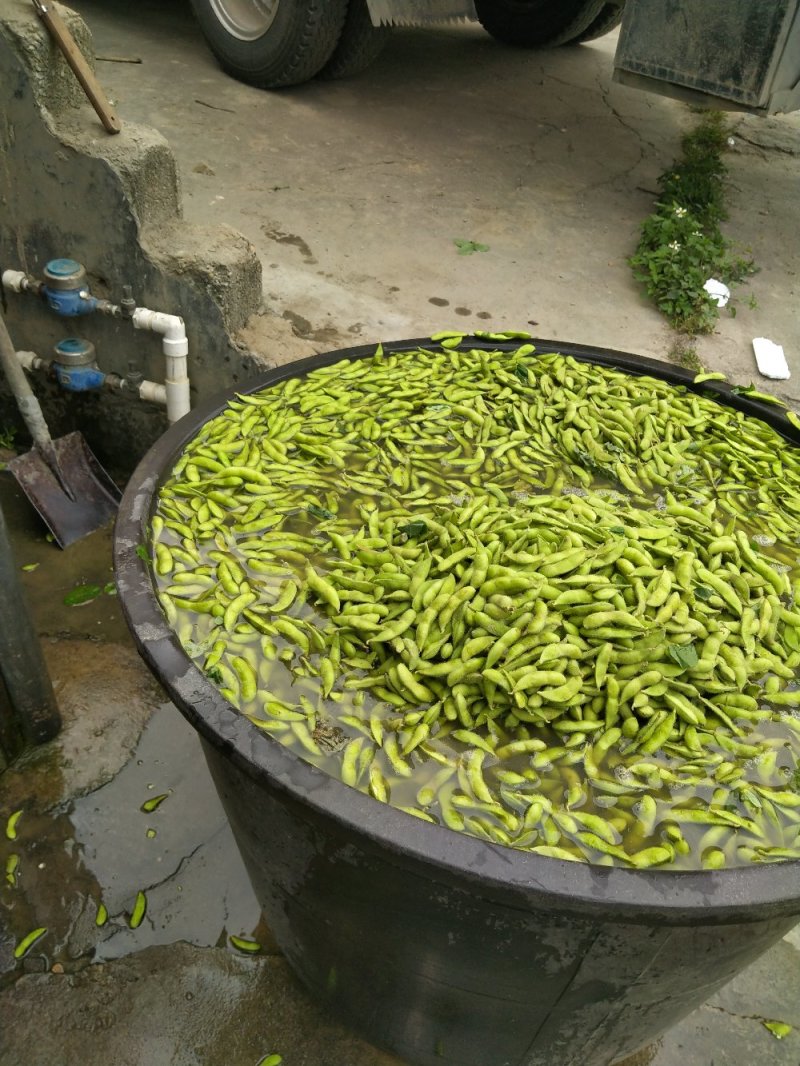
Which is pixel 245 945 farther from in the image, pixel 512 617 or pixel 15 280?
pixel 15 280

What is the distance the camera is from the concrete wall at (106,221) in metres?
3.73

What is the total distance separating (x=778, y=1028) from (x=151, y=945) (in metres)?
1.98

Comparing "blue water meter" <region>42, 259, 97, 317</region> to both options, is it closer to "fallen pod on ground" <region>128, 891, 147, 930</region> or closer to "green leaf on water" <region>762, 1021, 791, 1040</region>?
"fallen pod on ground" <region>128, 891, 147, 930</region>

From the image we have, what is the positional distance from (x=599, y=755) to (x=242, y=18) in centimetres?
716

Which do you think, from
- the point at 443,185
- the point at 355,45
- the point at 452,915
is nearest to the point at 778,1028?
the point at 452,915

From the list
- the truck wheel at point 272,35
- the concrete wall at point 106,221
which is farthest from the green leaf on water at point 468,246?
the truck wheel at point 272,35

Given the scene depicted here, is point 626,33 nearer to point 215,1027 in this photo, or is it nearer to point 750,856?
point 750,856

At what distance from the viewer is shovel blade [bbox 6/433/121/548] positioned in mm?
4258

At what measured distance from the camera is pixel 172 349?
3.90 meters

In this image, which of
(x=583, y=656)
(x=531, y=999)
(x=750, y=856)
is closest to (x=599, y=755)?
(x=583, y=656)

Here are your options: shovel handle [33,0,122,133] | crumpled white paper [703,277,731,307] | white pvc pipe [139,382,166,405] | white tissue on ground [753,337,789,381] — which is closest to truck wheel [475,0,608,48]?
crumpled white paper [703,277,731,307]

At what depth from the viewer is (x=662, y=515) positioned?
2.40 m

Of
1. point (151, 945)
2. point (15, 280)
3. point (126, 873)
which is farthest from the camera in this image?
point (15, 280)

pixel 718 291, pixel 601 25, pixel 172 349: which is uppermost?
pixel 601 25
